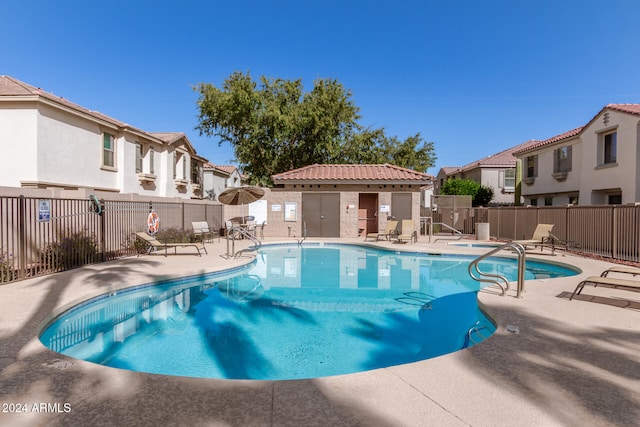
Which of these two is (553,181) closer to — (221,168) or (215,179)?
(215,179)

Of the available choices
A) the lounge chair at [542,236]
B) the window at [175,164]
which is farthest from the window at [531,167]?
the window at [175,164]

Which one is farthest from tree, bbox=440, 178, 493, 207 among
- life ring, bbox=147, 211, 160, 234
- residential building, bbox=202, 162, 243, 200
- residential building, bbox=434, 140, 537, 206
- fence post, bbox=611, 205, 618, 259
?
life ring, bbox=147, 211, 160, 234

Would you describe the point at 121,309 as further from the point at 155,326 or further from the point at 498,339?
the point at 498,339

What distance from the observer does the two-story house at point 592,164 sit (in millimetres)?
17375

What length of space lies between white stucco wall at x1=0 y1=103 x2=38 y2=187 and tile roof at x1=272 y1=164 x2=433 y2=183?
11053 mm

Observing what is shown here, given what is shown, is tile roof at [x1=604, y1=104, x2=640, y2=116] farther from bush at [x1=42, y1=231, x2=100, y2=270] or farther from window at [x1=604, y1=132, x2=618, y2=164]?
A: bush at [x1=42, y1=231, x2=100, y2=270]

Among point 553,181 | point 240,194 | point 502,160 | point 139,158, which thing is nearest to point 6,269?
point 240,194

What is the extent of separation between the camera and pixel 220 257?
11547mm

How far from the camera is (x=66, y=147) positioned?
51.8 ft

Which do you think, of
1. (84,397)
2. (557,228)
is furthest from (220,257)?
(557,228)

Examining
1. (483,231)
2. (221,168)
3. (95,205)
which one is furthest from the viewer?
(221,168)

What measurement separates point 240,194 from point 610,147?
20.5m

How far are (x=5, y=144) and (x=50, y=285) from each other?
11.6 metres

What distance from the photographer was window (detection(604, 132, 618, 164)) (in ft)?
61.3
